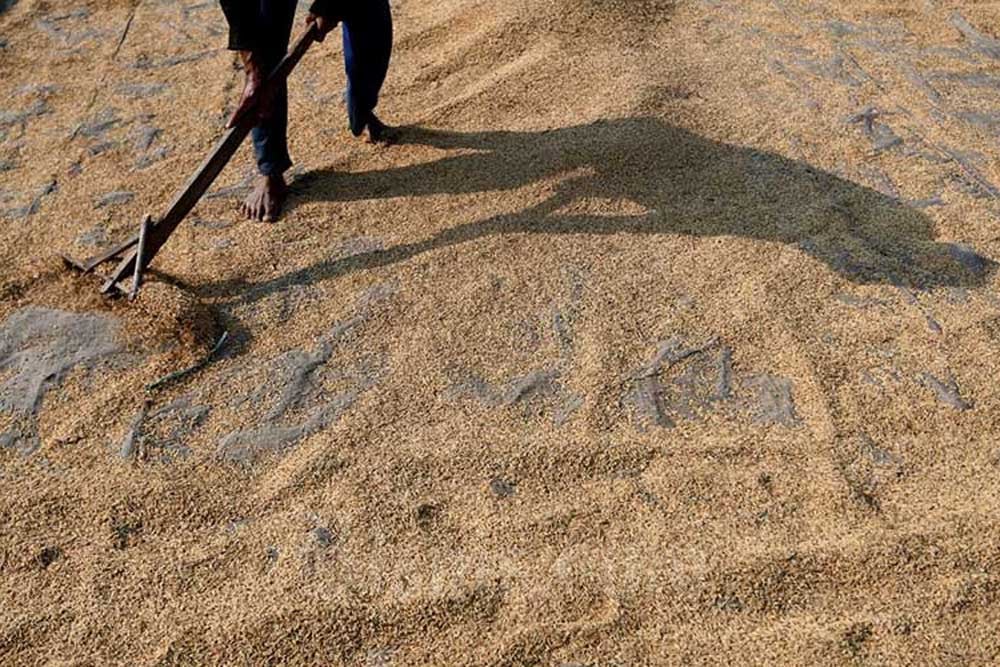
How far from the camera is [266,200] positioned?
3.17 metres

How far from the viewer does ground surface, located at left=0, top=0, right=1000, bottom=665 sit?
6.47 feet

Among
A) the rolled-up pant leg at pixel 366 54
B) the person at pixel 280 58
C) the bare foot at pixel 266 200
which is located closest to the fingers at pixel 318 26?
the person at pixel 280 58

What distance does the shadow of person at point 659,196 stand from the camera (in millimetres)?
2912

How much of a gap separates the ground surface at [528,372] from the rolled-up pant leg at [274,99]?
199 mm

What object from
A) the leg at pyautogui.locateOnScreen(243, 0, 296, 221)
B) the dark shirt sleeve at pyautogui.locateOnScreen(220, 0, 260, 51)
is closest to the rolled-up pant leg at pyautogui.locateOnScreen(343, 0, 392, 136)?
the leg at pyautogui.locateOnScreen(243, 0, 296, 221)

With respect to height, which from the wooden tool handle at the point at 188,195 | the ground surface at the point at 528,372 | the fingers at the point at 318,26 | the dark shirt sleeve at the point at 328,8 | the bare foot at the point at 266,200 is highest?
the dark shirt sleeve at the point at 328,8

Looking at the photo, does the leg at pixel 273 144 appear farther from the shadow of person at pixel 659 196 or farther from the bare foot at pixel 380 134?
the bare foot at pixel 380 134

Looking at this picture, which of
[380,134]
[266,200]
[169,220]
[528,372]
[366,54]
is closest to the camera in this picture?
[528,372]

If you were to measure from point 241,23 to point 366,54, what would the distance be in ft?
1.87

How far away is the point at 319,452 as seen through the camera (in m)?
2.31

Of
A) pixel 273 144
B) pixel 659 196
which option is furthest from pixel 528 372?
pixel 273 144

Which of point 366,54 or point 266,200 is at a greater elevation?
point 366,54

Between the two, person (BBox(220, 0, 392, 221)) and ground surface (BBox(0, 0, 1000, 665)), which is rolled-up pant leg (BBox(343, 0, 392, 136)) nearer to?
person (BBox(220, 0, 392, 221))

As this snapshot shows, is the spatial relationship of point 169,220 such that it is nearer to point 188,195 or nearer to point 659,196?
point 188,195
